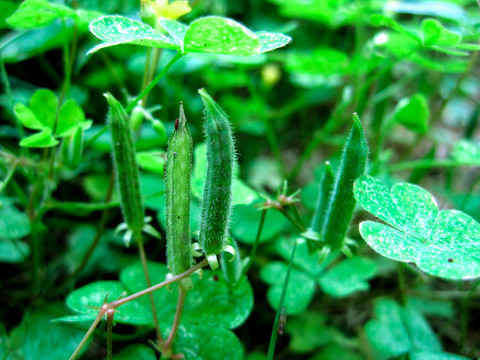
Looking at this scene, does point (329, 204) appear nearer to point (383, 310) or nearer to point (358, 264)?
point (358, 264)

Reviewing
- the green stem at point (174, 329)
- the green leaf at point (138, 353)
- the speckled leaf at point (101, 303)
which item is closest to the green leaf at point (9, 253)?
the speckled leaf at point (101, 303)

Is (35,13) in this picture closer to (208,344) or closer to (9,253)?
(9,253)

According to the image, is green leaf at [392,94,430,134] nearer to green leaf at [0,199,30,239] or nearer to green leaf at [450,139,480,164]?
green leaf at [450,139,480,164]

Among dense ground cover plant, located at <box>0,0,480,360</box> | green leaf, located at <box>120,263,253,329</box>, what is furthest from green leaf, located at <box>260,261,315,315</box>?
green leaf, located at <box>120,263,253,329</box>

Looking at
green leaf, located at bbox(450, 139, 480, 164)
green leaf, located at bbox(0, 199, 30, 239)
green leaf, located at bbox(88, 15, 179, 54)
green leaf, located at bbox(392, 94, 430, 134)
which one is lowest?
green leaf, located at bbox(0, 199, 30, 239)

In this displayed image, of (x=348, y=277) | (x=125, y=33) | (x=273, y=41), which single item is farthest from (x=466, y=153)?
(x=125, y=33)

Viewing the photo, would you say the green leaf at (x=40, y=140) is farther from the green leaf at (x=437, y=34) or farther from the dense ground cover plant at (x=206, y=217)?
the green leaf at (x=437, y=34)
